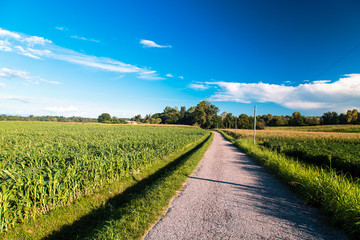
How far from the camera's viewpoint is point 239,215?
4.20 meters

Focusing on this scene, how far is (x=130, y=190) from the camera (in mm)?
6855

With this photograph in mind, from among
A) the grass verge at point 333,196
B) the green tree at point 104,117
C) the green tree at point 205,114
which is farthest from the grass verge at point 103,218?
the green tree at point 104,117

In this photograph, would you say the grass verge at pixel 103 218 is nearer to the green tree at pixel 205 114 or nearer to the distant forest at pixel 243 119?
the distant forest at pixel 243 119

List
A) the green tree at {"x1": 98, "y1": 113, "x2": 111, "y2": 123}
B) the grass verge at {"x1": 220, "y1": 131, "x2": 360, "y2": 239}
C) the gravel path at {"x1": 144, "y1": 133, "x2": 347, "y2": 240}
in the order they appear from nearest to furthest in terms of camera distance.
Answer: the gravel path at {"x1": 144, "y1": 133, "x2": 347, "y2": 240} → the grass verge at {"x1": 220, "y1": 131, "x2": 360, "y2": 239} → the green tree at {"x1": 98, "y1": 113, "x2": 111, "y2": 123}

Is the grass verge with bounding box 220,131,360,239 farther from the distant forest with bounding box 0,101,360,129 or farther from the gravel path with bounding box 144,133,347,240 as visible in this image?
the distant forest with bounding box 0,101,360,129

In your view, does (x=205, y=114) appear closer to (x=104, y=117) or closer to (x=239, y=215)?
(x=104, y=117)

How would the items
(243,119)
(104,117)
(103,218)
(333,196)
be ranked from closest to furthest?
(333,196) < (103,218) < (243,119) < (104,117)

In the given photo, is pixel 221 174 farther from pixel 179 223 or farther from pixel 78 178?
pixel 78 178

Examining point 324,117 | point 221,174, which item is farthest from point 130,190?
point 324,117

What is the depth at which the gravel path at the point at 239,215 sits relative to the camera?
3449 millimetres

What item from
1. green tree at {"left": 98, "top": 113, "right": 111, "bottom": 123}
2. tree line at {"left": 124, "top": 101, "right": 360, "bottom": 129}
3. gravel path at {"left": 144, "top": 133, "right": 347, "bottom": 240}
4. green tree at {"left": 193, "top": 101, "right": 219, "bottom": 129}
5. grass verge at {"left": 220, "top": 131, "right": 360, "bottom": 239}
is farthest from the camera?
green tree at {"left": 98, "top": 113, "right": 111, "bottom": 123}

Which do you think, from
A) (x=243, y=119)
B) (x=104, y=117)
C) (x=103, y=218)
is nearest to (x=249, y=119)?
(x=243, y=119)

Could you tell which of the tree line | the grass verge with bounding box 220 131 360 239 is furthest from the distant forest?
the grass verge with bounding box 220 131 360 239

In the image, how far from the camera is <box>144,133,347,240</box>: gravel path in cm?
345
